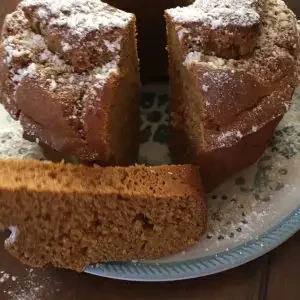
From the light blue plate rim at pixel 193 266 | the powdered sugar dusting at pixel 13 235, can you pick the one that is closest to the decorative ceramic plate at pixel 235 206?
the light blue plate rim at pixel 193 266

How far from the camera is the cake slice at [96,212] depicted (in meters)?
1.39

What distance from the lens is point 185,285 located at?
59.6 inches

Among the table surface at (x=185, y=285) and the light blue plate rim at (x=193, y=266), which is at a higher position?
the light blue plate rim at (x=193, y=266)

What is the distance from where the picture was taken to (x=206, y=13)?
148 centimetres

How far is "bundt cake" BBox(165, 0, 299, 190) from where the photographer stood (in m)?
1.42

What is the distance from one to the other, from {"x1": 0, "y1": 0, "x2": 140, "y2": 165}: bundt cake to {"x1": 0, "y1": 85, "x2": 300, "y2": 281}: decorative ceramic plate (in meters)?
0.23

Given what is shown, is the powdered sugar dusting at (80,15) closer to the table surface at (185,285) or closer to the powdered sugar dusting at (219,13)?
the powdered sugar dusting at (219,13)

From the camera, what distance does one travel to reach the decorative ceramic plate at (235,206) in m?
1.46

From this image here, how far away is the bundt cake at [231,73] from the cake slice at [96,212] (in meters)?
0.11

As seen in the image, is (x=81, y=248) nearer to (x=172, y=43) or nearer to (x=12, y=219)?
(x=12, y=219)

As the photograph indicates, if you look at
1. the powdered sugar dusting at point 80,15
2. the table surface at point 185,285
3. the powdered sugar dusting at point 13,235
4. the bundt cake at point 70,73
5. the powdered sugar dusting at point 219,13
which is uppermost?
the powdered sugar dusting at point 219,13

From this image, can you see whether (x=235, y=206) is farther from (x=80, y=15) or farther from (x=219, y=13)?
(x=80, y=15)

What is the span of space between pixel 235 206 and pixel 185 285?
22 centimetres

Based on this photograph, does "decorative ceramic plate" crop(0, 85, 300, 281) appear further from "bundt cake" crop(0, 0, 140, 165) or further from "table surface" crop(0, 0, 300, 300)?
"bundt cake" crop(0, 0, 140, 165)
